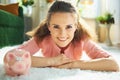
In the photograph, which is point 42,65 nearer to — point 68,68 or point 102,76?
point 68,68

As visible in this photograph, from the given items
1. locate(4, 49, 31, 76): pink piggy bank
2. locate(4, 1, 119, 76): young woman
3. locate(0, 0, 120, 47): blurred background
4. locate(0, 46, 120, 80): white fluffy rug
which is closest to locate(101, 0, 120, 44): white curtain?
locate(0, 0, 120, 47): blurred background

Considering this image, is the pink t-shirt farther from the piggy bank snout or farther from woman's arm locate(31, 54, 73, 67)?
the piggy bank snout

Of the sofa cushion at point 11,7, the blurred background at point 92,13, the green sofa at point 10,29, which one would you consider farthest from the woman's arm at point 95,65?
the blurred background at point 92,13

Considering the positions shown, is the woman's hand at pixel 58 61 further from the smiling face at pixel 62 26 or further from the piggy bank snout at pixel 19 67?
the piggy bank snout at pixel 19 67

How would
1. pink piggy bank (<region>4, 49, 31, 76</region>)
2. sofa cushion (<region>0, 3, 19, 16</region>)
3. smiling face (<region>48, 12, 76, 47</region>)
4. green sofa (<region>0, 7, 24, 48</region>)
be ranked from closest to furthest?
pink piggy bank (<region>4, 49, 31, 76</region>) → smiling face (<region>48, 12, 76, 47</region>) → green sofa (<region>0, 7, 24, 48</region>) → sofa cushion (<region>0, 3, 19, 16</region>)

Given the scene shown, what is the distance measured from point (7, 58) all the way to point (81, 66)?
302 mm

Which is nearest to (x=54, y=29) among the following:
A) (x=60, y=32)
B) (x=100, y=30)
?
(x=60, y=32)

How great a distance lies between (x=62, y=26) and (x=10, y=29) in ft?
6.82

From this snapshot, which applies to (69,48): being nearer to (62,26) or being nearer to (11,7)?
(62,26)

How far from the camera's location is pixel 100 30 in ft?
13.2

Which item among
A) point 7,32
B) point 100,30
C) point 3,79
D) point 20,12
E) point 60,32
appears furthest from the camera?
point 100,30

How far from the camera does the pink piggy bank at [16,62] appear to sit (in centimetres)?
77

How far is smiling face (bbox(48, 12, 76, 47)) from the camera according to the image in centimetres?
95

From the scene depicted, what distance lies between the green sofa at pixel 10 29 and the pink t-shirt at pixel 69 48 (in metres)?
1.47
